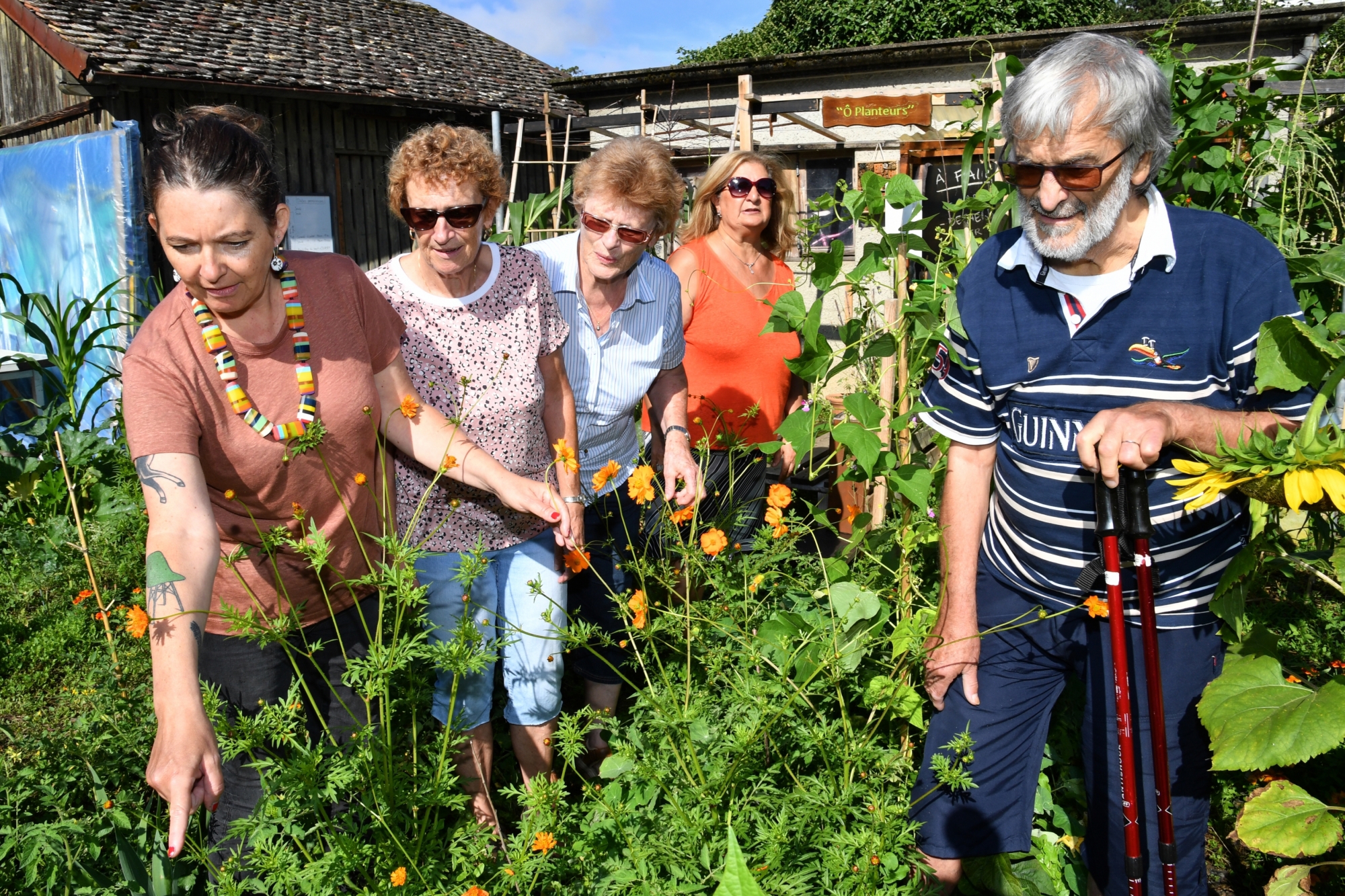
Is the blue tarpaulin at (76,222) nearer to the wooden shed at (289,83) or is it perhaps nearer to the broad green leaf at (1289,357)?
the wooden shed at (289,83)

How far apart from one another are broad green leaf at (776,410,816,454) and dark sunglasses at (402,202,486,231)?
0.86 m

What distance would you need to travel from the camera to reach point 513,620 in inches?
89.2

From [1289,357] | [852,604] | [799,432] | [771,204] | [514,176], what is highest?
[514,176]

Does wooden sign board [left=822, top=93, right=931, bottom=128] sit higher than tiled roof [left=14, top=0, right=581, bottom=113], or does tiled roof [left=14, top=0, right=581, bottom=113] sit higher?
tiled roof [left=14, top=0, right=581, bottom=113]

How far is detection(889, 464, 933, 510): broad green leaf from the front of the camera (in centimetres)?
189

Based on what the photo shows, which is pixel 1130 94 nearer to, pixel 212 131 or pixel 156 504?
pixel 212 131

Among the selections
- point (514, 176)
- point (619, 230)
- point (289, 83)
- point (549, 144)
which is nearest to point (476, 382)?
point (619, 230)

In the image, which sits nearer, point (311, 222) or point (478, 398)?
point (478, 398)

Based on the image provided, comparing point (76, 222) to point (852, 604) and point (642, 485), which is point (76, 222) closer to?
point (642, 485)

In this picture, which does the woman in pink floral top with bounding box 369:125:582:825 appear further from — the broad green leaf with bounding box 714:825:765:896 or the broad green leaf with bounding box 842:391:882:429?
the broad green leaf with bounding box 714:825:765:896

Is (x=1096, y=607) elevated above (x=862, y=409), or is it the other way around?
(x=862, y=409)

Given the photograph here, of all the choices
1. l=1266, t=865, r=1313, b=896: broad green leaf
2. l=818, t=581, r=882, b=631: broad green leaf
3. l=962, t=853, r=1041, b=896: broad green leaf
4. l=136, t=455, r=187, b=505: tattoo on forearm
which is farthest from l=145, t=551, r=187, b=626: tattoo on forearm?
l=1266, t=865, r=1313, b=896: broad green leaf

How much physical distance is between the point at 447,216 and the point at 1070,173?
1.30 m

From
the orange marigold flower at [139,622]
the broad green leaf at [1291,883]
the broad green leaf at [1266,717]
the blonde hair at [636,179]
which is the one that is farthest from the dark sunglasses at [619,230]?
the broad green leaf at [1291,883]
